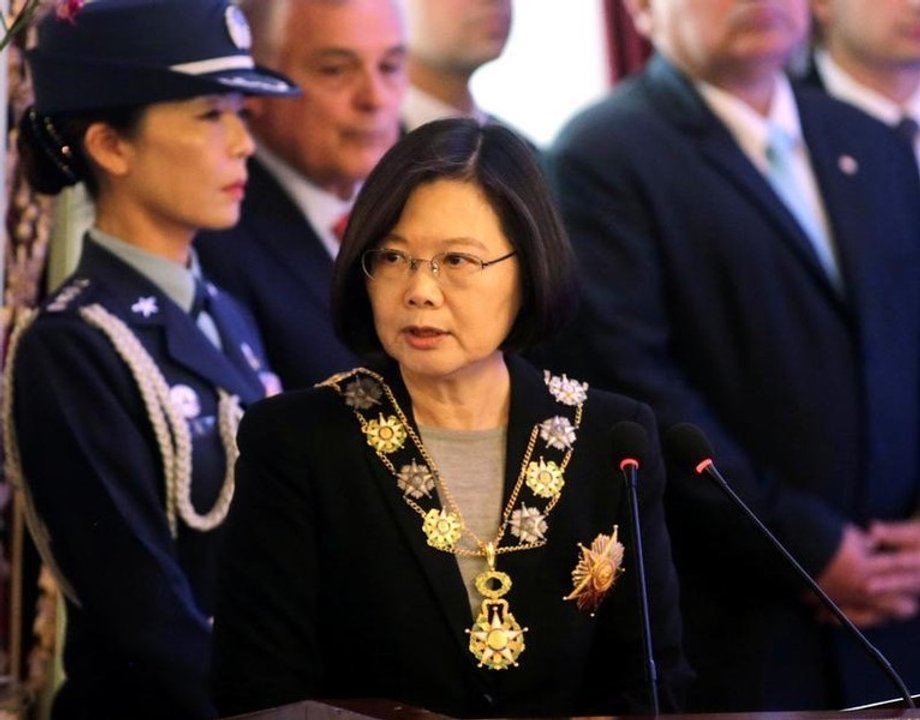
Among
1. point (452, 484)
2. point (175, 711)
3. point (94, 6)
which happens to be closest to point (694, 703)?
point (175, 711)

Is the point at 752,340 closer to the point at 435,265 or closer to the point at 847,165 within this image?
the point at 847,165

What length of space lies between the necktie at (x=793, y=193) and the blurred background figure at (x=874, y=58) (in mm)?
155

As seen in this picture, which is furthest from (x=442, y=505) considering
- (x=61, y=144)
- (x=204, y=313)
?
(x=61, y=144)

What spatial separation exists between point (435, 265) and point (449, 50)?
1.21 m

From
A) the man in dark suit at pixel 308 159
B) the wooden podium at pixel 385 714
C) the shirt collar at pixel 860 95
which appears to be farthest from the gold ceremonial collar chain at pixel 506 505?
the shirt collar at pixel 860 95

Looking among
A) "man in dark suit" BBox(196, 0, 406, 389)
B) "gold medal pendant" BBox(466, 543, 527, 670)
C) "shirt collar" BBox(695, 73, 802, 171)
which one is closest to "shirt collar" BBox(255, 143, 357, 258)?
"man in dark suit" BBox(196, 0, 406, 389)

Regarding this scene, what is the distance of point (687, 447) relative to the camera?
1.99 meters

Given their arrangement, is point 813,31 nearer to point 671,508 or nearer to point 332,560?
point 671,508

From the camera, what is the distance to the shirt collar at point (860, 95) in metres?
3.39

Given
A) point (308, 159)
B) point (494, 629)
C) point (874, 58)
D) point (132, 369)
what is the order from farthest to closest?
point (874, 58), point (308, 159), point (132, 369), point (494, 629)

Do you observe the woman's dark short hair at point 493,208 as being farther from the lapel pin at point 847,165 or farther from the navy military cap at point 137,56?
the lapel pin at point 847,165

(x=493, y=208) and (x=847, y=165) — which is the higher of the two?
(x=493, y=208)

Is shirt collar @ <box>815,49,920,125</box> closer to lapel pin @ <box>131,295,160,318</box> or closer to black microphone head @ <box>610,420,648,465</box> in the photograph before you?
lapel pin @ <box>131,295,160,318</box>

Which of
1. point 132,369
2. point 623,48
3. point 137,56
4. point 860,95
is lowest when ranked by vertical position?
point 132,369
